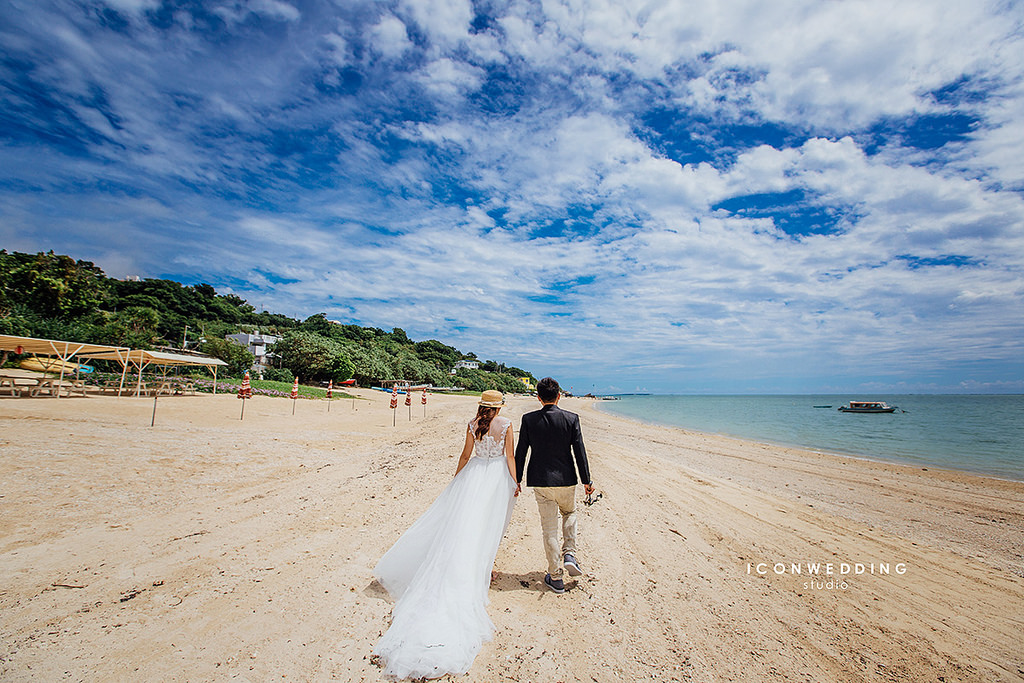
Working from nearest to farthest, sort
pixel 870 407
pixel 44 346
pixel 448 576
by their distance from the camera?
pixel 448 576, pixel 44 346, pixel 870 407

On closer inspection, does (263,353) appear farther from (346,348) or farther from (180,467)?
(180,467)

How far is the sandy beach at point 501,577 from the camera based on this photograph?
9.71 ft

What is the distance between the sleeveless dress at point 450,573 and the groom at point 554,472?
0.26 metres

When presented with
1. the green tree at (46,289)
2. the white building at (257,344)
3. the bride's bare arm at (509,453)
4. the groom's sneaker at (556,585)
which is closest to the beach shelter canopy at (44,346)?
the green tree at (46,289)

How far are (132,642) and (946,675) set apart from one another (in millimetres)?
6128

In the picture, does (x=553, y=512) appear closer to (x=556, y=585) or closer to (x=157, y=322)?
(x=556, y=585)

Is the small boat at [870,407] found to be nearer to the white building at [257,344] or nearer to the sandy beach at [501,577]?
the sandy beach at [501,577]

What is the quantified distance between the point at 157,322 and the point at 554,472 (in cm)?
5703

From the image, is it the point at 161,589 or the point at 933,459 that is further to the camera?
the point at 933,459

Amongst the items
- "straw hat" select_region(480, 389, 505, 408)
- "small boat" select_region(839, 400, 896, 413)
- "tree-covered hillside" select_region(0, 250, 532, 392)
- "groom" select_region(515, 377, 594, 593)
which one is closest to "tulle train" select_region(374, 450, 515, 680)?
"groom" select_region(515, 377, 594, 593)

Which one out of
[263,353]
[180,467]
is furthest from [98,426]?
[263,353]

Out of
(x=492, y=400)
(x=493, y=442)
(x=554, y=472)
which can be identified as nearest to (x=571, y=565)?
(x=554, y=472)

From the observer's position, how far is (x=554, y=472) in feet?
12.8

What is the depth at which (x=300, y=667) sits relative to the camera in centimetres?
277
